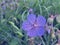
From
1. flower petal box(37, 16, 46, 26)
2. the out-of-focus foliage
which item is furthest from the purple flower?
the out-of-focus foliage

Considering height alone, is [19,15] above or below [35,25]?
below

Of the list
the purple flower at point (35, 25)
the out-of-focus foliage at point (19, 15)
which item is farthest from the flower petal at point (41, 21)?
the out-of-focus foliage at point (19, 15)

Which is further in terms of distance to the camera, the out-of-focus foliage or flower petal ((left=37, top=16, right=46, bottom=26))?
the out-of-focus foliage

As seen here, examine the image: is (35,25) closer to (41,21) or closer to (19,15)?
(41,21)

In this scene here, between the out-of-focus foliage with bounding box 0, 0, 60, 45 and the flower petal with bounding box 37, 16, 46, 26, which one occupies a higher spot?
the flower petal with bounding box 37, 16, 46, 26

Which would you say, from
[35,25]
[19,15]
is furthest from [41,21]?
[19,15]

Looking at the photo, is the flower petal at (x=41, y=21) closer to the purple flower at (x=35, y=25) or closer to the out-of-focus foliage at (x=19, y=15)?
the purple flower at (x=35, y=25)

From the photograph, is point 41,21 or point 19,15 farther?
point 19,15

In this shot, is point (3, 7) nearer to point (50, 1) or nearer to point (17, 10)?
point (17, 10)

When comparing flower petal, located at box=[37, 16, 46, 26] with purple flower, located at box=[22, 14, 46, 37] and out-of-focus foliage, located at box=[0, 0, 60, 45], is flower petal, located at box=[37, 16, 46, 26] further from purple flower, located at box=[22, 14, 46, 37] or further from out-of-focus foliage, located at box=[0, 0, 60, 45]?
out-of-focus foliage, located at box=[0, 0, 60, 45]

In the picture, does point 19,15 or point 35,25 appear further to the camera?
point 19,15
